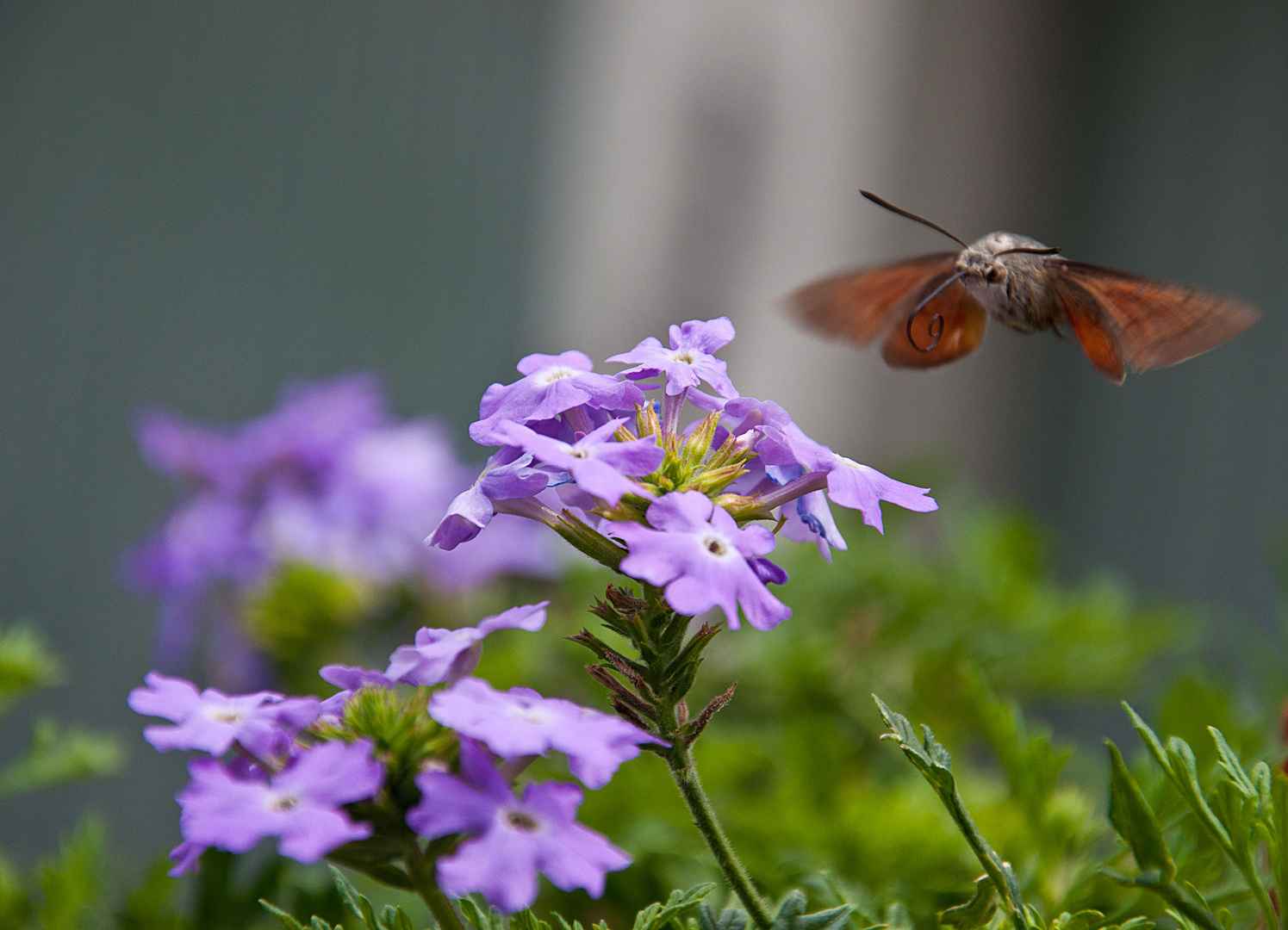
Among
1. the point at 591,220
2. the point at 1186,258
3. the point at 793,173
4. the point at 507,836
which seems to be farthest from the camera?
the point at 793,173

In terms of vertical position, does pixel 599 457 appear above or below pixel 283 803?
above

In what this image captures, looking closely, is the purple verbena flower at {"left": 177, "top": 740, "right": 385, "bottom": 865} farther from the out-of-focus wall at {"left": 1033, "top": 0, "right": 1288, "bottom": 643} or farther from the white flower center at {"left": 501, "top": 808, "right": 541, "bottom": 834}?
the out-of-focus wall at {"left": 1033, "top": 0, "right": 1288, "bottom": 643}

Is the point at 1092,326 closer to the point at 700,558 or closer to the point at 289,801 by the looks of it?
Answer: the point at 700,558

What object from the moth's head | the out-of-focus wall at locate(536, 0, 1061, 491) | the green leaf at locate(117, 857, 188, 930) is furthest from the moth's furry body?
the out-of-focus wall at locate(536, 0, 1061, 491)

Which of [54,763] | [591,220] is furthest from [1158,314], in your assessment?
[591,220]

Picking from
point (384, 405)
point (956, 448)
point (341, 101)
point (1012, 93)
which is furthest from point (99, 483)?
point (1012, 93)

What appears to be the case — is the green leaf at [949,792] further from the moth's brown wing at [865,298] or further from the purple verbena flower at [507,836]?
the moth's brown wing at [865,298]

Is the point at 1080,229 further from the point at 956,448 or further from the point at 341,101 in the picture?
the point at 341,101
